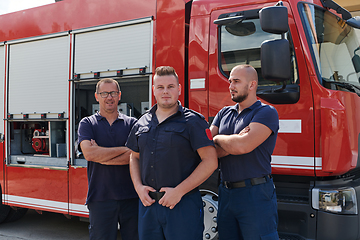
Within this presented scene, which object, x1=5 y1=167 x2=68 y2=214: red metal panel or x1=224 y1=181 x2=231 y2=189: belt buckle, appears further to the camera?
x1=5 y1=167 x2=68 y2=214: red metal panel

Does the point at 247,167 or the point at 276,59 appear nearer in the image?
the point at 247,167

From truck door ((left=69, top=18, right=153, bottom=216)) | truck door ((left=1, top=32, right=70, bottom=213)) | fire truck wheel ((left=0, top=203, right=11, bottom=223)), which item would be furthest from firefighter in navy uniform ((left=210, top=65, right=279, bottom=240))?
fire truck wheel ((left=0, top=203, right=11, bottom=223))

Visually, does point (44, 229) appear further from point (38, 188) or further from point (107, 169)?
point (107, 169)

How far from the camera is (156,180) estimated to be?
7.13ft

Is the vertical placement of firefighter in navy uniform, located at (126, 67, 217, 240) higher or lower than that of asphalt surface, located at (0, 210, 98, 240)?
higher

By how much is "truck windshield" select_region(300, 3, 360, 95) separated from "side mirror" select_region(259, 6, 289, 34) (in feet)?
1.57

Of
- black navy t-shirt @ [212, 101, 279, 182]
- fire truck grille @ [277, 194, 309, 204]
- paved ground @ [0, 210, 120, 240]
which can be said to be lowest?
paved ground @ [0, 210, 120, 240]

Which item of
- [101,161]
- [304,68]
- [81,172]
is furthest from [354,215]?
[81,172]

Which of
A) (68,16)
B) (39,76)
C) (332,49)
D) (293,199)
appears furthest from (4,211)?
(332,49)

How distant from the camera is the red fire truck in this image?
278cm

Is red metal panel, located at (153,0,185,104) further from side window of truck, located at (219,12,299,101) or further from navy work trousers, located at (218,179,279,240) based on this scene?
navy work trousers, located at (218,179,279,240)

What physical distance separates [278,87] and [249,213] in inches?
49.2

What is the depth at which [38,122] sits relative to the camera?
15.2ft

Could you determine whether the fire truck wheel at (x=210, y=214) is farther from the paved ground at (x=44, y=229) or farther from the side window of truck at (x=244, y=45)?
the paved ground at (x=44, y=229)
